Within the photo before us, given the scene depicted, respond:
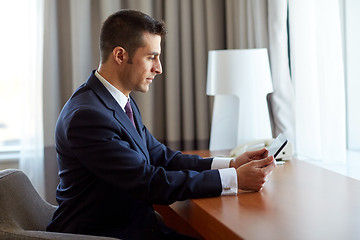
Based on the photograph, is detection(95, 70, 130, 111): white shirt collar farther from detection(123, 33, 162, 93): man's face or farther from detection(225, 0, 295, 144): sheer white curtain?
detection(225, 0, 295, 144): sheer white curtain

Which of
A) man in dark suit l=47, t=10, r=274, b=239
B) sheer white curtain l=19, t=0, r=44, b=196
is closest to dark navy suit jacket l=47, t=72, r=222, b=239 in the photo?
man in dark suit l=47, t=10, r=274, b=239

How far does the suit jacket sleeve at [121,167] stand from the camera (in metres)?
1.73

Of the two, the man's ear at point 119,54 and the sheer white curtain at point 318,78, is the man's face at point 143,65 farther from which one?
the sheer white curtain at point 318,78

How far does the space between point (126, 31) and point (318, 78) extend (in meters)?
1.24

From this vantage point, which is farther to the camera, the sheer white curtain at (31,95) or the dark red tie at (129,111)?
the sheer white curtain at (31,95)

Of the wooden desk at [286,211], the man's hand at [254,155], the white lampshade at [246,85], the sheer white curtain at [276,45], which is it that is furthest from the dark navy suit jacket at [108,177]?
the sheer white curtain at [276,45]

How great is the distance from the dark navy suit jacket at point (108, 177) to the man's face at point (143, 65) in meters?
0.13

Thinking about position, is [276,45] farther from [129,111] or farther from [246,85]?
[129,111]

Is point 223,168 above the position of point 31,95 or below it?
below

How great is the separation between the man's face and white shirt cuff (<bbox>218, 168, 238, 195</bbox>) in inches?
20.3

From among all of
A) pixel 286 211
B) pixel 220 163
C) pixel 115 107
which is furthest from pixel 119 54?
pixel 286 211

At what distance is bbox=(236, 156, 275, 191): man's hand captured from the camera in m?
1.83

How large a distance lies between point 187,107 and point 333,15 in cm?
140

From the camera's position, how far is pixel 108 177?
174cm
